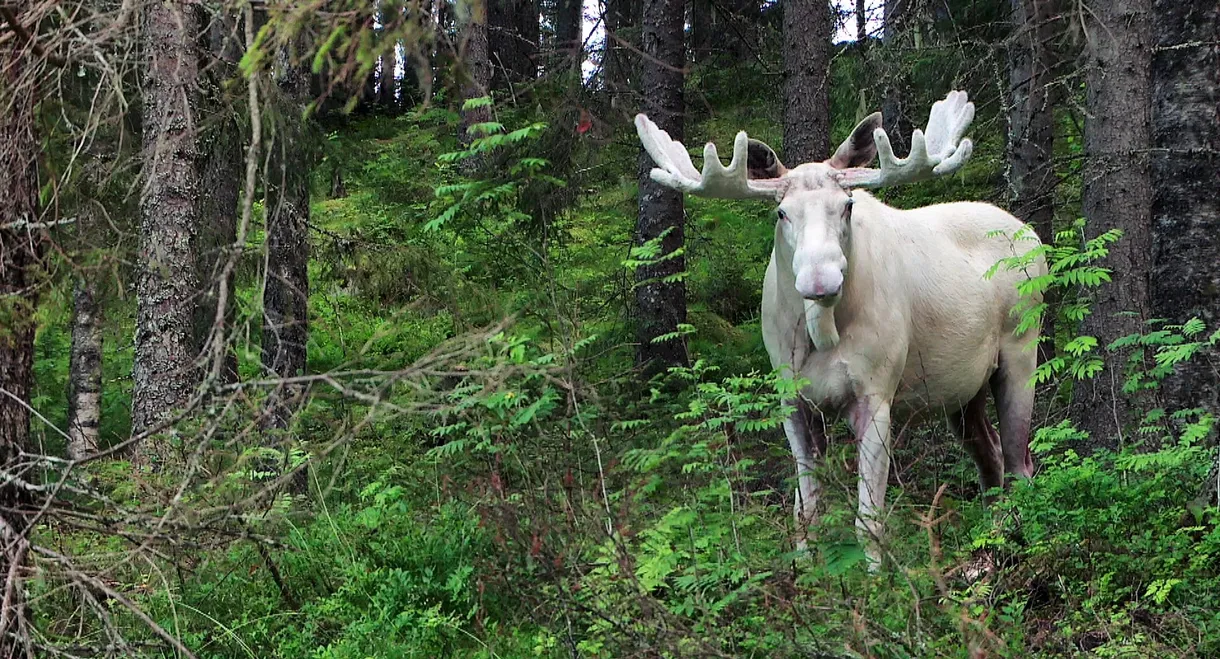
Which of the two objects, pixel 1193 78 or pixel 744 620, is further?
pixel 1193 78

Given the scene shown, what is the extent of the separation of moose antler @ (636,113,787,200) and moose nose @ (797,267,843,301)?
83 centimetres

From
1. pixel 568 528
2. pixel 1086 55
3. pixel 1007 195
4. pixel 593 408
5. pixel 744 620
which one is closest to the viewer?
pixel 744 620

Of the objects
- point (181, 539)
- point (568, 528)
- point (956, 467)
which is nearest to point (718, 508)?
point (568, 528)

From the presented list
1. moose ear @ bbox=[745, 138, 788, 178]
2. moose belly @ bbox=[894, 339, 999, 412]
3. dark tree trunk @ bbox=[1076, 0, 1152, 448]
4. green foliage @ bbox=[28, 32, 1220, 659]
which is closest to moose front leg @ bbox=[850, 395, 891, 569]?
green foliage @ bbox=[28, 32, 1220, 659]

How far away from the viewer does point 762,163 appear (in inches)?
262

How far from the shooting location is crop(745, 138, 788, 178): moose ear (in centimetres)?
655

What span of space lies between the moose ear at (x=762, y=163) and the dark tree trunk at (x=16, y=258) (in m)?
3.69

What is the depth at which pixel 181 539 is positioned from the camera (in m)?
3.84

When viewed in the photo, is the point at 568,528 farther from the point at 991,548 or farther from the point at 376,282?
the point at 376,282

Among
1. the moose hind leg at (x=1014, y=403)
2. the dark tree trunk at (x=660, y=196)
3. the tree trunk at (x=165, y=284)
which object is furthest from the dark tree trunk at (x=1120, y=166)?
the tree trunk at (x=165, y=284)

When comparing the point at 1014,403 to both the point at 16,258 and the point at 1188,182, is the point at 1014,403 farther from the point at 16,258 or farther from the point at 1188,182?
the point at 16,258

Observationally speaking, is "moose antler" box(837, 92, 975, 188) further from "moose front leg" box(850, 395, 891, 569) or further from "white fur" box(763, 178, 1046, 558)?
"moose front leg" box(850, 395, 891, 569)

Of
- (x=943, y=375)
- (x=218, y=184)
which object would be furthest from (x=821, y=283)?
(x=218, y=184)

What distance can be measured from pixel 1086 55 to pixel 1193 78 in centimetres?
134
